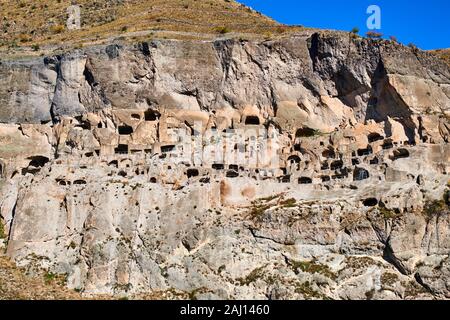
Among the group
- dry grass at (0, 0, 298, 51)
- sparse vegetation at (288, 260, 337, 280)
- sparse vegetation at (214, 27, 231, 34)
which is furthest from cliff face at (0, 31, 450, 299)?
dry grass at (0, 0, 298, 51)

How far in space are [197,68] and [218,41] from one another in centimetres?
323

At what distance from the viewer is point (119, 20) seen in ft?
266

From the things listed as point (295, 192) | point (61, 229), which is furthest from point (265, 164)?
point (61, 229)

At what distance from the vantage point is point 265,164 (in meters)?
59.3

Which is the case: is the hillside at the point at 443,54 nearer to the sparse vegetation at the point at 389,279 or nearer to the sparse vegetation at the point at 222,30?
the sparse vegetation at the point at 222,30

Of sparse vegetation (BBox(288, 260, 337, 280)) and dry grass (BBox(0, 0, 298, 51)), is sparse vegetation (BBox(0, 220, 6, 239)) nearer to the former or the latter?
sparse vegetation (BBox(288, 260, 337, 280))

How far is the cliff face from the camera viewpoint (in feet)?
160

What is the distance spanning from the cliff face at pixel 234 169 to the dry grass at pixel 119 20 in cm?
666

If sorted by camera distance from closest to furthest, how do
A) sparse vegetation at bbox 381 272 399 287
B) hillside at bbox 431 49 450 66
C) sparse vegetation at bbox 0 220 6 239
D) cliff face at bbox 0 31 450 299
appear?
1. sparse vegetation at bbox 381 272 399 287
2. cliff face at bbox 0 31 450 299
3. sparse vegetation at bbox 0 220 6 239
4. hillside at bbox 431 49 450 66

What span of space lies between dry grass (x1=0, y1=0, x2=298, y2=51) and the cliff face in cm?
666

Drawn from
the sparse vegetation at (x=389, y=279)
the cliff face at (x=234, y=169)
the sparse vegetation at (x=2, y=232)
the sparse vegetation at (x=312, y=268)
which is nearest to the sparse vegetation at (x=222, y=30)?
the cliff face at (x=234, y=169)

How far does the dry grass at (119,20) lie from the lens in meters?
72.2
